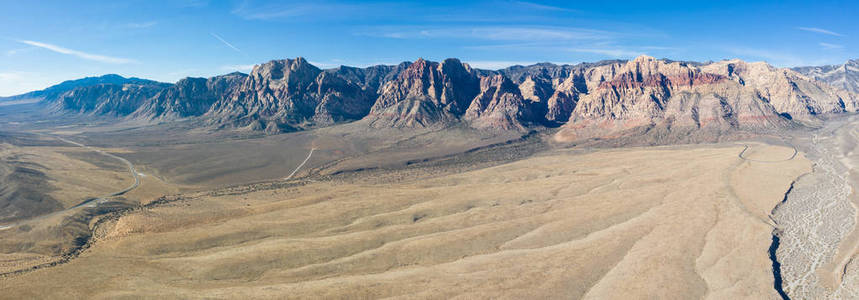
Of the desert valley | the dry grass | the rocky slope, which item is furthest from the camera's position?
the rocky slope

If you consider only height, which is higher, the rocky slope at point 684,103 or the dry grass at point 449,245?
the rocky slope at point 684,103

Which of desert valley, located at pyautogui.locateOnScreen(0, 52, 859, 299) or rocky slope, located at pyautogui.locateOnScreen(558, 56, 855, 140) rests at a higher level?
rocky slope, located at pyautogui.locateOnScreen(558, 56, 855, 140)

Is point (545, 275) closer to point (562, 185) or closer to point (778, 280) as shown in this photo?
point (778, 280)

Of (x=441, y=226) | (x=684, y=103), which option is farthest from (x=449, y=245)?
(x=684, y=103)

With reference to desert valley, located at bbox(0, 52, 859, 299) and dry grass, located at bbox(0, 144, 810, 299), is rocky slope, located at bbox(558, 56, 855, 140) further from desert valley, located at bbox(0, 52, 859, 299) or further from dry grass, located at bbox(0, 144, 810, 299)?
dry grass, located at bbox(0, 144, 810, 299)

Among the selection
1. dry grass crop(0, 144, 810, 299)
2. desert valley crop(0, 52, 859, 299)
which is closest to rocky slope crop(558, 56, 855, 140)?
desert valley crop(0, 52, 859, 299)

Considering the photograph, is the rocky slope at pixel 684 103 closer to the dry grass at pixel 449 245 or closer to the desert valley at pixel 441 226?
the desert valley at pixel 441 226

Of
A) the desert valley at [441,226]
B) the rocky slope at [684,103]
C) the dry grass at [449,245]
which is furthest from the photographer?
the rocky slope at [684,103]

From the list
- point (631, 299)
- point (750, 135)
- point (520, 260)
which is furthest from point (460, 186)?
point (750, 135)

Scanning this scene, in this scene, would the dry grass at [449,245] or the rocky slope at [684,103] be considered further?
the rocky slope at [684,103]

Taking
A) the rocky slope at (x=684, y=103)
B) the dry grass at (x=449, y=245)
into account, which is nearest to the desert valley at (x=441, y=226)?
the dry grass at (x=449, y=245)

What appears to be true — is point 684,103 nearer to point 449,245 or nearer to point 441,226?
point 441,226
